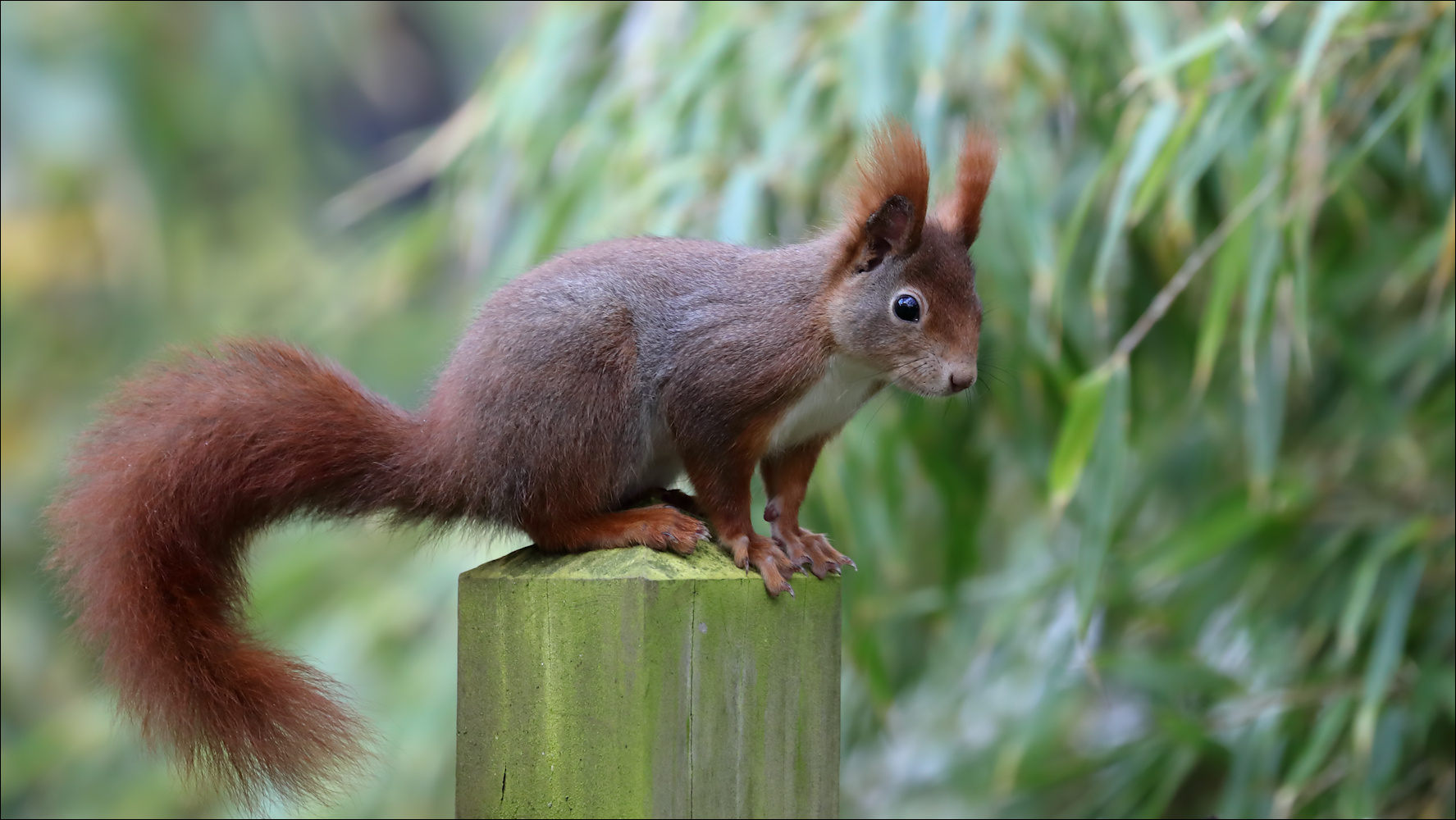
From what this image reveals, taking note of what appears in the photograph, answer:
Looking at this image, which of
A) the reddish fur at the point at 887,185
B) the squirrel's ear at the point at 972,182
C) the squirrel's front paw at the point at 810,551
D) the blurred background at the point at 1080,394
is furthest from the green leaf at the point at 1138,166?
the squirrel's front paw at the point at 810,551

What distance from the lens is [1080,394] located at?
6.93 ft

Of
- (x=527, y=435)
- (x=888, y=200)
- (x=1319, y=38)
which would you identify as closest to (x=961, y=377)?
(x=888, y=200)

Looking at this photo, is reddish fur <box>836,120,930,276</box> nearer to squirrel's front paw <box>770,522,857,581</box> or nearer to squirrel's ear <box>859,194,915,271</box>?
squirrel's ear <box>859,194,915,271</box>

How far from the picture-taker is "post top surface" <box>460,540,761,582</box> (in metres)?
1.23

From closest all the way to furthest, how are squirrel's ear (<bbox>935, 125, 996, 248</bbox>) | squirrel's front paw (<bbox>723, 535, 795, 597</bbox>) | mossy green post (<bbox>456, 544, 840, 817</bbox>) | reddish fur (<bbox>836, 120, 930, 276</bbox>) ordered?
mossy green post (<bbox>456, 544, 840, 817</bbox>)
squirrel's front paw (<bbox>723, 535, 795, 597</bbox>)
reddish fur (<bbox>836, 120, 930, 276</bbox>)
squirrel's ear (<bbox>935, 125, 996, 248</bbox>)

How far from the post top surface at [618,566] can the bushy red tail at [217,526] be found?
0.21 m

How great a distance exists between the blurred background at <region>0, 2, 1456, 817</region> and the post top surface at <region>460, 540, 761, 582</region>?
31cm

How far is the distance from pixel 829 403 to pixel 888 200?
246 millimetres

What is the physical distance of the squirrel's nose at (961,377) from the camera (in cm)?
161

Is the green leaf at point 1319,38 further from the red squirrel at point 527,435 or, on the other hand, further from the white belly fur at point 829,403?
the white belly fur at point 829,403

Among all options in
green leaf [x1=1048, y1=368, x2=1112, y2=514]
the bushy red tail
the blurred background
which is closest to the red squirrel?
the bushy red tail

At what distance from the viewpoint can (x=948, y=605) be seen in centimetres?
288

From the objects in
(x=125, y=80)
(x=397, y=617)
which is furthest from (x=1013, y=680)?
(x=125, y=80)

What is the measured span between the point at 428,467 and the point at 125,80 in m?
4.57
